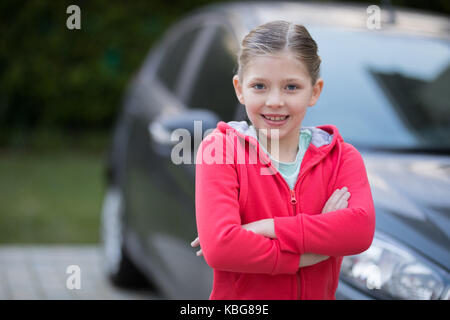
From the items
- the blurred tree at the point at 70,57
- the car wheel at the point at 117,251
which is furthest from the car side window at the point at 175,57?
the blurred tree at the point at 70,57

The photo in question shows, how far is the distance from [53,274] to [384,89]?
2.97m

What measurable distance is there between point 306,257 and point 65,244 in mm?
4613

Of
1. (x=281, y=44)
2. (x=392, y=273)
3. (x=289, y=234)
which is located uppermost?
(x=281, y=44)

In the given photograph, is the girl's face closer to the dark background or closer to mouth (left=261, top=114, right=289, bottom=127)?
mouth (left=261, top=114, right=289, bottom=127)

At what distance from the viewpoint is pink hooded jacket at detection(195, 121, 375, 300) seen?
145 centimetres

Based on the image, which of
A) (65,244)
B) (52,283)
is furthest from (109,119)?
(52,283)

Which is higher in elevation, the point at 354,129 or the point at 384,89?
the point at 384,89

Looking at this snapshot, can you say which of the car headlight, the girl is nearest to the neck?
the girl

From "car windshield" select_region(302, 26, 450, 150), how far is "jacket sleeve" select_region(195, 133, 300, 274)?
993 mm

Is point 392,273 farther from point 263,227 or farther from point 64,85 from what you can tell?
point 64,85

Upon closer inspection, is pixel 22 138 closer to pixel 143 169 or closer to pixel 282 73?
pixel 143 169

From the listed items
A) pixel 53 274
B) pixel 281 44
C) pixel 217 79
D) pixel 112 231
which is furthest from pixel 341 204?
pixel 53 274

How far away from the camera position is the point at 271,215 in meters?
1.50

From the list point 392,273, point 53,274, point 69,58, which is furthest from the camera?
point 69,58
